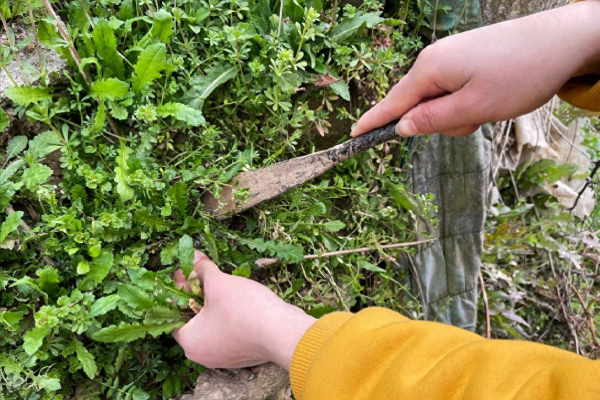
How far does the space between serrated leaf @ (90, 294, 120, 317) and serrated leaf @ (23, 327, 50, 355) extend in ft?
0.55

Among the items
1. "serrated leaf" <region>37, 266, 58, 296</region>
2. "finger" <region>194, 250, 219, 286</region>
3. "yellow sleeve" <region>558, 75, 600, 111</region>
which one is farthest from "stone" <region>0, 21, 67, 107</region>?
"yellow sleeve" <region>558, 75, 600, 111</region>

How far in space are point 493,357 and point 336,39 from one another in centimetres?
160

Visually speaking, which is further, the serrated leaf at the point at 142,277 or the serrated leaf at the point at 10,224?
the serrated leaf at the point at 142,277

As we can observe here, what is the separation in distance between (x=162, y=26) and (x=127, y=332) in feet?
4.08

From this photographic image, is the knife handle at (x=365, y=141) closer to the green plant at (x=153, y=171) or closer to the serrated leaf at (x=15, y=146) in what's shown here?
the green plant at (x=153, y=171)

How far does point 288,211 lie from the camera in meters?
2.05

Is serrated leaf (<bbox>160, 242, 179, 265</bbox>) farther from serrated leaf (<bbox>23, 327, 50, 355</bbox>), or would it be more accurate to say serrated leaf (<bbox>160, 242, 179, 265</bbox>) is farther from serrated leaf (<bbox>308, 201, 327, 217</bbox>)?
serrated leaf (<bbox>308, 201, 327, 217</bbox>)

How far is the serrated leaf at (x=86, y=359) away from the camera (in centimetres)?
168

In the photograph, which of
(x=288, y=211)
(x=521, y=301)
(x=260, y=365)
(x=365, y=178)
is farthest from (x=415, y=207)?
(x=521, y=301)

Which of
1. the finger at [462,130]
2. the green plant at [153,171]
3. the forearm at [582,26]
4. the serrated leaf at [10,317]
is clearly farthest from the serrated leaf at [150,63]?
the forearm at [582,26]

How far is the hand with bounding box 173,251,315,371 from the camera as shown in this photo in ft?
4.75

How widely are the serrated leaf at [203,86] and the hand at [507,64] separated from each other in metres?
0.83

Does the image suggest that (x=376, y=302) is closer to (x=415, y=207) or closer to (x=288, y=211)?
(x=415, y=207)

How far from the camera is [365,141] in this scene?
1.89 metres
